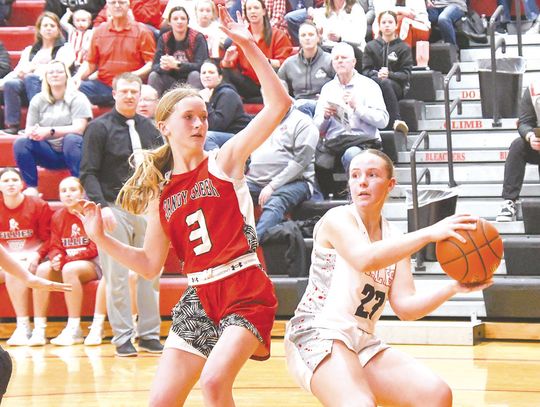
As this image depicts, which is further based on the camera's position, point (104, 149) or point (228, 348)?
point (104, 149)

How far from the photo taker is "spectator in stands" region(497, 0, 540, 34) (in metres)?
11.6

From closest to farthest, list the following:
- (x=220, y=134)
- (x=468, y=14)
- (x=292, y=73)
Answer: (x=220, y=134) < (x=292, y=73) < (x=468, y=14)

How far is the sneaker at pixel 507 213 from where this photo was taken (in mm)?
9180

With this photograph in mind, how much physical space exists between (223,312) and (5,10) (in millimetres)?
9296

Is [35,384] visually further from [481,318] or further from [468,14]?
[468,14]

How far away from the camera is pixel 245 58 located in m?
10.4

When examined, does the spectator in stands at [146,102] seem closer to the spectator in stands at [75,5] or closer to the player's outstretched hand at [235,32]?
the spectator in stands at [75,5]

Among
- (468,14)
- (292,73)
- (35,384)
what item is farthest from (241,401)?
(468,14)

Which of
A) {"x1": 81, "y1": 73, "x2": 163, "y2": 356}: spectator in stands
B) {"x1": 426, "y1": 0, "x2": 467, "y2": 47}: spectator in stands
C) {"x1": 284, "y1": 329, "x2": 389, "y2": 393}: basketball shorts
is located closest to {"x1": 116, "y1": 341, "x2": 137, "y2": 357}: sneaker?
{"x1": 81, "y1": 73, "x2": 163, "y2": 356}: spectator in stands

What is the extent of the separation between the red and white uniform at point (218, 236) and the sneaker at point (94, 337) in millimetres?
4217

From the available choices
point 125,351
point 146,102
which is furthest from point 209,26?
point 125,351

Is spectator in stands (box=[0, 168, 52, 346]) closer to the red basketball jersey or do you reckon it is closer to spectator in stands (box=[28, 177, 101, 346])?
spectator in stands (box=[28, 177, 101, 346])

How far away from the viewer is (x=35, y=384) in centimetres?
711

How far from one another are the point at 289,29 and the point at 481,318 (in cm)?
406
